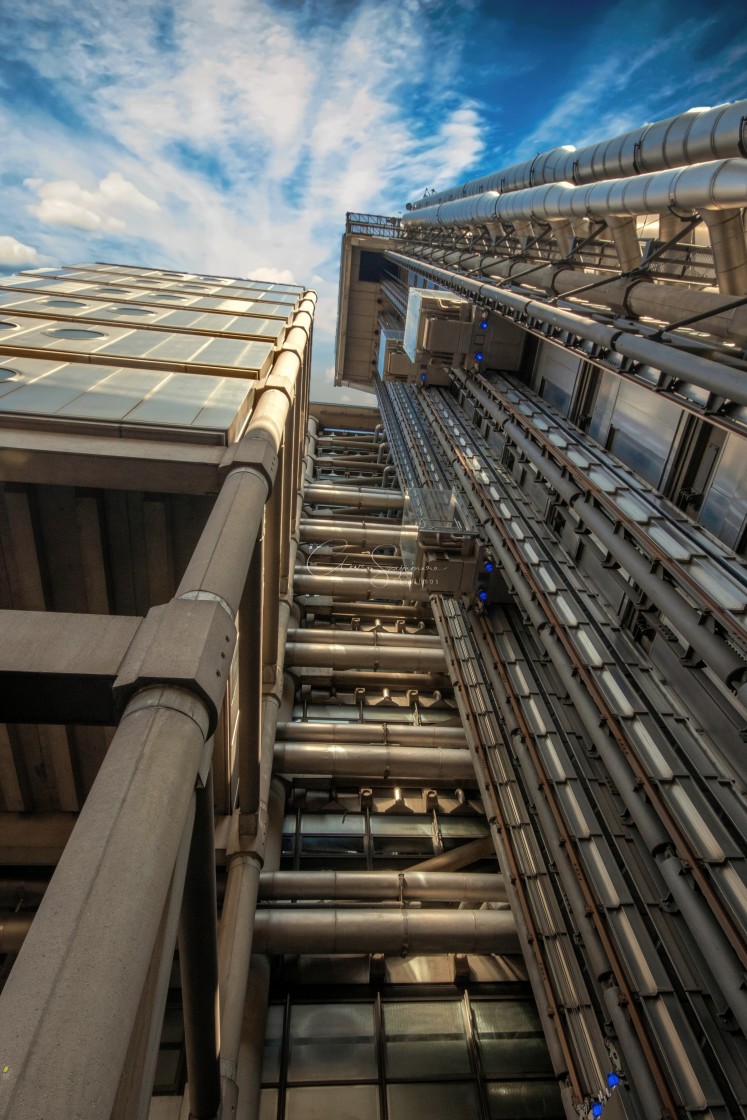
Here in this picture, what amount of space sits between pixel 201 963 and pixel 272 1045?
6.00 metres

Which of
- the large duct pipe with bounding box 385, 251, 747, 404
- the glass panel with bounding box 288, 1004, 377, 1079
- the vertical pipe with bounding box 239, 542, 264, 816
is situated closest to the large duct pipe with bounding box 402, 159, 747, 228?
the large duct pipe with bounding box 385, 251, 747, 404

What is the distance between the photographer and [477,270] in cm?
2402

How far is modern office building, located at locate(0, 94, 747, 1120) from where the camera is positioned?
12.3ft

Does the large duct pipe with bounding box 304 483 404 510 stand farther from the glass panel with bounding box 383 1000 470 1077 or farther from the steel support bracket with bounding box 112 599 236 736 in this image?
the steel support bracket with bounding box 112 599 236 736

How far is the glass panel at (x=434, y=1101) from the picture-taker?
8.98 meters

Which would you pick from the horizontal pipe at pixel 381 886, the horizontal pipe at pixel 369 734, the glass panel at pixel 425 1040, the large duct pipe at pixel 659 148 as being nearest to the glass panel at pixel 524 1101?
the glass panel at pixel 425 1040

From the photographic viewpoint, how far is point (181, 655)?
379 cm

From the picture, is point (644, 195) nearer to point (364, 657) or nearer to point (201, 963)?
point (364, 657)

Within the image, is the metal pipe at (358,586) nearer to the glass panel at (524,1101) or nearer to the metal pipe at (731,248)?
the metal pipe at (731,248)

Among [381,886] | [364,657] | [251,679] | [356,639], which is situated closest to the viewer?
[251,679]

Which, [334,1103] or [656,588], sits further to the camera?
[334,1103]

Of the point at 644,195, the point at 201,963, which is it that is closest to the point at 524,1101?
the point at 201,963

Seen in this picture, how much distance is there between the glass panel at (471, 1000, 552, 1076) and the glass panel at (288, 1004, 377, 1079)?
2.13 m

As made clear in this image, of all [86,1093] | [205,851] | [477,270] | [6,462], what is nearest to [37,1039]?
[86,1093]
